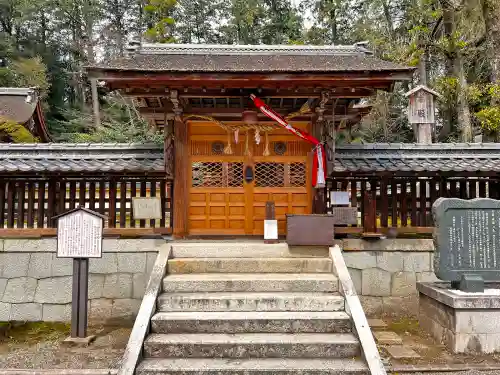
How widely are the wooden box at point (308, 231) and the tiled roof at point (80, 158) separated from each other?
2.85 m

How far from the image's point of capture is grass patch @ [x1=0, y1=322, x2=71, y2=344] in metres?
6.49

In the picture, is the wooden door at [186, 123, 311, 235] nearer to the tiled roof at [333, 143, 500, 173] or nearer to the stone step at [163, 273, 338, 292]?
the tiled roof at [333, 143, 500, 173]

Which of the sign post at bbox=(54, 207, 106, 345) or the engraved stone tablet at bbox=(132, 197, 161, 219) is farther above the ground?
the engraved stone tablet at bbox=(132, 197, 161, 219)

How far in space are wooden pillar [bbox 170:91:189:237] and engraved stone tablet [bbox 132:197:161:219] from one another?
37 centimetres

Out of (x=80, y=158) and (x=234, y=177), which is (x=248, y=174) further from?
(x=80, y=158)

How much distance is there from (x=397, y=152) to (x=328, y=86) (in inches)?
108

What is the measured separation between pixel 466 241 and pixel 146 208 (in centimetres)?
584

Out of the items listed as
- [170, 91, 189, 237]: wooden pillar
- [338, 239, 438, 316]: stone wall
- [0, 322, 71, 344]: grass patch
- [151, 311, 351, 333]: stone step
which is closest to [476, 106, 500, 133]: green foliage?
[338, 239, 438, 316]: stone wall

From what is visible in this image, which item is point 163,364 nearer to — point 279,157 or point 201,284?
point 201,284

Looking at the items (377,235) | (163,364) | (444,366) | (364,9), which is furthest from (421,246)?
(364,9)

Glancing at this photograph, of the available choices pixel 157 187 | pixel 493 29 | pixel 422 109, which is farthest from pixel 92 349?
pixel 493 29

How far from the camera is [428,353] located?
5.59 meters

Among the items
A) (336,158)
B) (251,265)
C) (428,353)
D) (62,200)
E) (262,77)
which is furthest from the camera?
(336,158)

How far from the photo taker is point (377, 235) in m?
7.52
